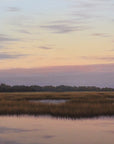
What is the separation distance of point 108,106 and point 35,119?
7.46m

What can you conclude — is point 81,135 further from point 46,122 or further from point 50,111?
point 50,111

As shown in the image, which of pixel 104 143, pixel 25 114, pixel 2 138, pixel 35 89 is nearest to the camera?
pixel 104 143

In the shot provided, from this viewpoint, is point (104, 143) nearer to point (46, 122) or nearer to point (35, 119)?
point (46, 122)

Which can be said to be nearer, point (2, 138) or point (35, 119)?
point (2, 138)

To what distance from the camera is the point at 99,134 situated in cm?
1802

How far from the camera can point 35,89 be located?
11019 cm

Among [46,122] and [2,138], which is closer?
[2,138]

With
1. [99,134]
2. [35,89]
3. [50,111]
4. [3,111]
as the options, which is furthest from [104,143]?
[35,89]

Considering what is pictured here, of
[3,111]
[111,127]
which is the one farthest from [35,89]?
[111,127]

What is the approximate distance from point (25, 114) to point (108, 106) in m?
7.42

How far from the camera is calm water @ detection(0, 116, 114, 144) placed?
53.3ft

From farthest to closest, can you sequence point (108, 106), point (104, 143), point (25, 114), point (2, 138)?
1. point (108, 106)
2. point (25, 114)
3. point (2, 138)
4. point (104, 143)

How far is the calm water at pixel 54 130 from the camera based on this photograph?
1623cm

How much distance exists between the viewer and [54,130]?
768 inches
